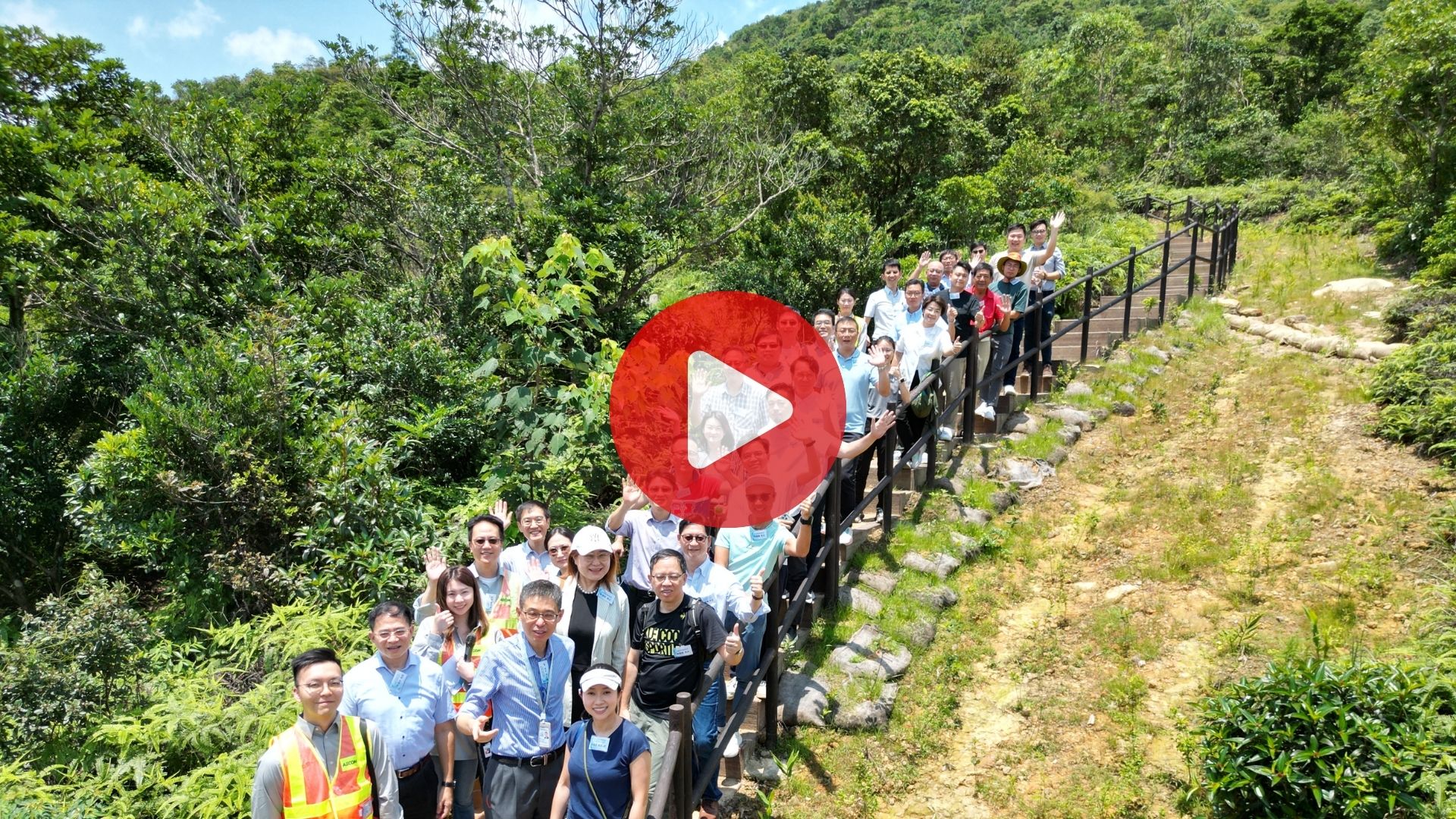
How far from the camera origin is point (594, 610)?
416 centimetres

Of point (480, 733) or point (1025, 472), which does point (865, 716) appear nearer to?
point (480, 733)

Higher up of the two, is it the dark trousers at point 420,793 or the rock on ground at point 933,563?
the dark trousers at point 420,793

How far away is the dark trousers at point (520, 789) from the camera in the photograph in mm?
3736

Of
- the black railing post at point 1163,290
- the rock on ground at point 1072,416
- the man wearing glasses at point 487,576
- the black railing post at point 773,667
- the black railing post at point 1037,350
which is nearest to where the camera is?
the man wearing glasses at point 487,576

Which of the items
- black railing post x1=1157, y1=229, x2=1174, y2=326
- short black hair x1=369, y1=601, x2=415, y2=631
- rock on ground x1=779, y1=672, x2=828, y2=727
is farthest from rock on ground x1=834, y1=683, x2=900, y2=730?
black railing post x1=1157, y1=229, x2=1174, y2=326

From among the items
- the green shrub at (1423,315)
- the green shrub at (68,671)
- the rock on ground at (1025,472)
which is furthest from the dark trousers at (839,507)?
the green shrub at (1423,315)

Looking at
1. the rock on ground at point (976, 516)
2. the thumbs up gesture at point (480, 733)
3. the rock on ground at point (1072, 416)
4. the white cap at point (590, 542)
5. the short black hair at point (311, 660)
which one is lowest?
the rock on ground at point (976, 516)

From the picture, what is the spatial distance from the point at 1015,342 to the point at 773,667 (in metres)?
4.69

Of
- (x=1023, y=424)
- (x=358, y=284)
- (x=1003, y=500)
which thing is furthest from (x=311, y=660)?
(x=358, y=284)

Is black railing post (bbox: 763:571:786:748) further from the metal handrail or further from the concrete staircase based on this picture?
the concrete staircase

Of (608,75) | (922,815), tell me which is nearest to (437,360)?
(608,75)

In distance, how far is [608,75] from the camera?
411 inches

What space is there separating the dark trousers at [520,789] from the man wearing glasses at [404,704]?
1.04 feet
